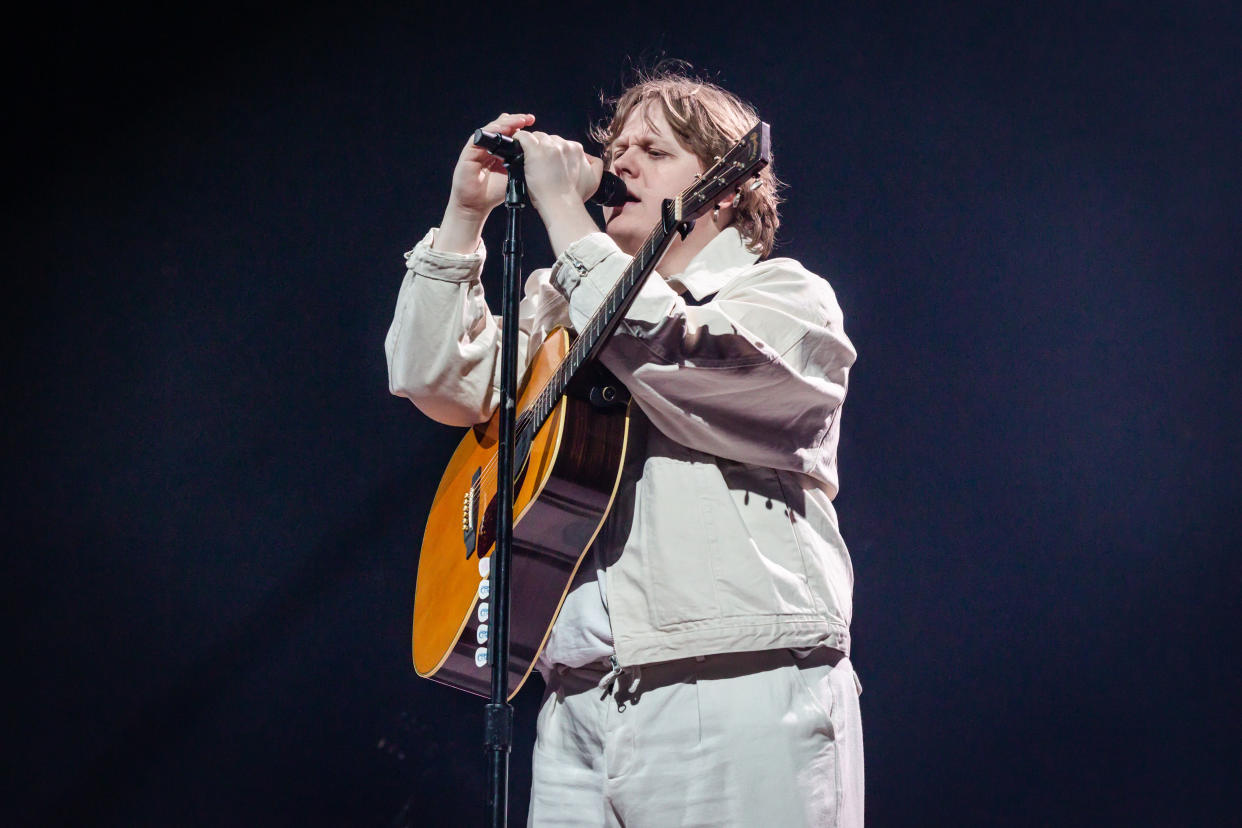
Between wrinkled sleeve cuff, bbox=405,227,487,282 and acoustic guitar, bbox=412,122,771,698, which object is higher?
wrinkled sleeve cuff, bbox=405,227,487,282

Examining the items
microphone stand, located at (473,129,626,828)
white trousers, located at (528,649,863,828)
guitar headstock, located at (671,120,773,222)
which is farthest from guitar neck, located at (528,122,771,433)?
white trousers, located at (528,649,863,828)

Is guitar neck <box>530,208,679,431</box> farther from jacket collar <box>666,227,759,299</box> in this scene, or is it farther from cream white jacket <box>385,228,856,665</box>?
jacket collar <box>666,227,759,299</box>

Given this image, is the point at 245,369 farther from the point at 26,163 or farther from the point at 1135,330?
the point at 1135,330

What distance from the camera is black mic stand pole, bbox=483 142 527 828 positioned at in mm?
1107

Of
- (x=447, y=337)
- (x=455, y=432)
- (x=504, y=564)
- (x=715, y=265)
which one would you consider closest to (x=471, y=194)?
(x=447, y=337)

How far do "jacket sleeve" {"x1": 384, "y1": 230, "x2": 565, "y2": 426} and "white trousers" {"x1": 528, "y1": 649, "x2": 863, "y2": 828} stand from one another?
22.0 inches

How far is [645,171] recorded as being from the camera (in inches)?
67.9

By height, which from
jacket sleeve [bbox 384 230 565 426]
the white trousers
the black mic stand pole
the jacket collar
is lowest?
the white trousers

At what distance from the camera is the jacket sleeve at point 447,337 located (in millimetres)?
1680

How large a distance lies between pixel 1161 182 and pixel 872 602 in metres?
1.24

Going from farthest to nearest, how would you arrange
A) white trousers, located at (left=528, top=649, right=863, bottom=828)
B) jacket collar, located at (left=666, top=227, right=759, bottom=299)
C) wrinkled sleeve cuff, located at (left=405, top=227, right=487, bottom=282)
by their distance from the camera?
wrinkled sleeve cuff, located at (left=405, top=227, right=487, bottom=282), jacket collar, located at (left=666, top=227, right=759, bottom=299), white trousers, located at (left=528, top=649, right=863, bottom=828)

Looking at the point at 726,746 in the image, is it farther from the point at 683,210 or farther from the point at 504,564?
the point at 683,210

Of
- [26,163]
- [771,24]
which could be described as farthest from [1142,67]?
[26,163]

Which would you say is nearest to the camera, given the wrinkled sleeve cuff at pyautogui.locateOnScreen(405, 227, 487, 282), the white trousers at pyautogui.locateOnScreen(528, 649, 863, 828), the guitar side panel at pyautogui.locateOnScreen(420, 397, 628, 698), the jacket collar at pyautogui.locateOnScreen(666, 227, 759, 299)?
the white trousers at pyautogui.locateOnScreen(528, 649, 863, 828)
